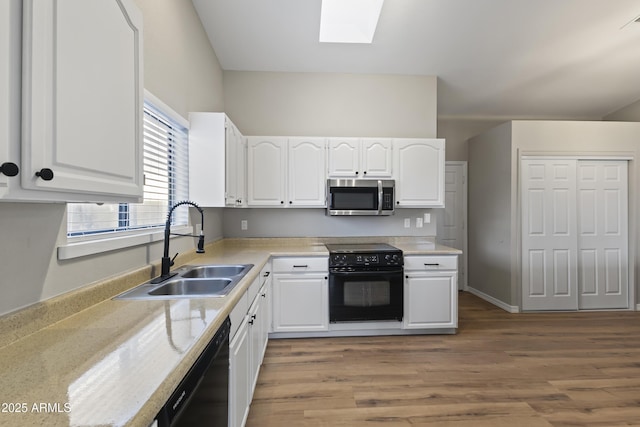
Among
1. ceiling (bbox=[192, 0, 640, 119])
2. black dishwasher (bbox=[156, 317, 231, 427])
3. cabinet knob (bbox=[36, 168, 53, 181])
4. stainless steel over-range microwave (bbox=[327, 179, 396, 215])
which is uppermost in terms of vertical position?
ceiling (bbox=[192, 0, 640, 119])

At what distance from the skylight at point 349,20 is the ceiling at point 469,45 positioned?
8 cm

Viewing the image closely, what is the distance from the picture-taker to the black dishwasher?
778mm

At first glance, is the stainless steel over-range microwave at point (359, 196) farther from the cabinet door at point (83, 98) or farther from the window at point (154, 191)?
the cabinet door at point (83, 98)

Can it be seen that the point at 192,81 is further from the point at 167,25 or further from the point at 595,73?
the point at 595,73

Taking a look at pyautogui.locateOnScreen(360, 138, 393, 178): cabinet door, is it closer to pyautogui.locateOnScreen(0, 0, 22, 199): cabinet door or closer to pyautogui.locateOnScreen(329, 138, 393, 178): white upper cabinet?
pyautogui.locateOnScreen(329, 138, 393, 178): white upper cabinet

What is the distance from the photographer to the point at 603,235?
380 cm

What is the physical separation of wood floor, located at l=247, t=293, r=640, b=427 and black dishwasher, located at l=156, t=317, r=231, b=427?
811 mm

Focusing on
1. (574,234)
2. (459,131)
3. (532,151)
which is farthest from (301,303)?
(459,131)

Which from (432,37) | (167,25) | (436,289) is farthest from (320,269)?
(432,37)

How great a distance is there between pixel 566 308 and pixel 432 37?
12.0ft

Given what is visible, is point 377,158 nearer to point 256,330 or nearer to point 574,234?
point 256,330

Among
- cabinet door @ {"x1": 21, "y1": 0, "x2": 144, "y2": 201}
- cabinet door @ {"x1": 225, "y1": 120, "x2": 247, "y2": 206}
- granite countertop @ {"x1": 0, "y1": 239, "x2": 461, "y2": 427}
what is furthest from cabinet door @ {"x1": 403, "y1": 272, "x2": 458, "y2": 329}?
cabinet door @ {"x1": 21, "y1": 0, "x2": 144, "y2": 201}

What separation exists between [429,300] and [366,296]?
64cm

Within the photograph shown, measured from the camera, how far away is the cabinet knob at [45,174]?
639 millimetres
